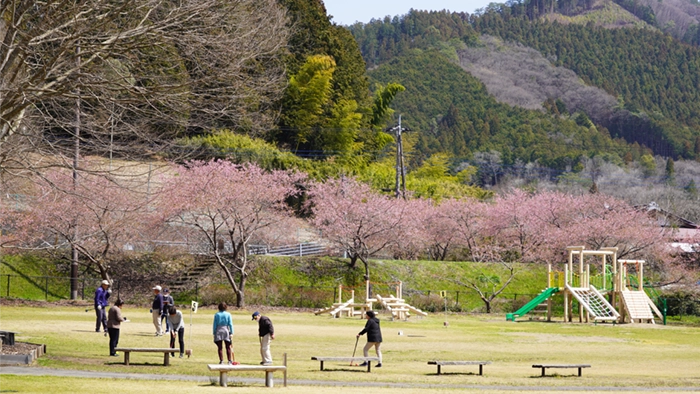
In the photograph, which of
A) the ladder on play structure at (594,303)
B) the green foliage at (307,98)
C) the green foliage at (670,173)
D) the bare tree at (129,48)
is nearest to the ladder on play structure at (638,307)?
the ladder on play structure at (594,303)

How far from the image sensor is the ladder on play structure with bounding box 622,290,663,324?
45.8 m

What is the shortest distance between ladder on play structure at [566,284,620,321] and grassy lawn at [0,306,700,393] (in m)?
1.98

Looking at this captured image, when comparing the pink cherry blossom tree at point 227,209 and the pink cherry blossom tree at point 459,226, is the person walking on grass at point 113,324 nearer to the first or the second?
the pink cherry blossom tree at point 227,209

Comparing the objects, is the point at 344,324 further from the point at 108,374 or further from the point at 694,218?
the point at 694,218

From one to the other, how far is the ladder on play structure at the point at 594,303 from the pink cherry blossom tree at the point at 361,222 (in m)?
12.1

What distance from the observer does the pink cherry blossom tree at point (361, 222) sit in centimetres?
5394

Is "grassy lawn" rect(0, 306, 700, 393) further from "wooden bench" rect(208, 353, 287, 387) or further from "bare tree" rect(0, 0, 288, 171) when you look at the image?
"bare tree" rect(0, 0, 288, 171)

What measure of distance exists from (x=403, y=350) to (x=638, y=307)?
22924 mm

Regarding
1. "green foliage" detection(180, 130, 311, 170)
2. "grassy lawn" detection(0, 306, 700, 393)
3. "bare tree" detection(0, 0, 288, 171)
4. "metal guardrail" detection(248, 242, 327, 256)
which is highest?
"green foliage" detection(180, 130, 311, 170)

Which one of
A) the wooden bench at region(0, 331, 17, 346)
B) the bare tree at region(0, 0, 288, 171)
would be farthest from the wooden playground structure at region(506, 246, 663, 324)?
the bare tree at region(0, 0, 288, 171)

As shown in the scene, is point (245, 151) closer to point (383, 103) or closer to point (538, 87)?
point (383, 103)

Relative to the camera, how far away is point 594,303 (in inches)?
1859

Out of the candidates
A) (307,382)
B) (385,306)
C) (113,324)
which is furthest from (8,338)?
(385,306)

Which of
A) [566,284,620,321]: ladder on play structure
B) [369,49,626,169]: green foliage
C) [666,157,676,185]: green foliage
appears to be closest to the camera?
[566,284,620,321]: ladder on play structure
